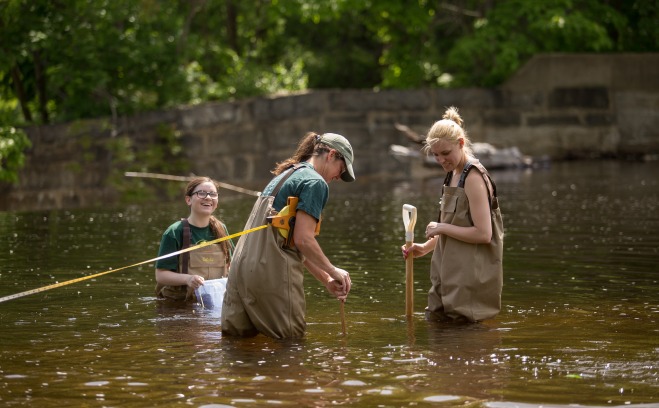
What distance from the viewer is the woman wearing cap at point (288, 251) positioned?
7910 millimetres

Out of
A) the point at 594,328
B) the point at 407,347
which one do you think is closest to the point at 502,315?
the point at 594,328

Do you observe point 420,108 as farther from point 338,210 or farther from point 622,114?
point 338,210

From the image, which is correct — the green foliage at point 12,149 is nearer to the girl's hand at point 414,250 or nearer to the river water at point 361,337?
the river water at point 361,337

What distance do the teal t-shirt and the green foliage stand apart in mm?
15157

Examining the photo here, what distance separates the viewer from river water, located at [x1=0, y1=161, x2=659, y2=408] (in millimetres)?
6988

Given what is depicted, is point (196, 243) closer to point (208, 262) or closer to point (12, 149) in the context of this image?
point (208, 262)

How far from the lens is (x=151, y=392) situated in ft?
23.1

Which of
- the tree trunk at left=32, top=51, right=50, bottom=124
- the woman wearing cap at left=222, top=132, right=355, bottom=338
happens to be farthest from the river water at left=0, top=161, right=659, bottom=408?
the tree trunk at left=32, top=51, right=50, bottom=124

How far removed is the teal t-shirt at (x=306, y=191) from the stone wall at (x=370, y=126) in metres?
16.7

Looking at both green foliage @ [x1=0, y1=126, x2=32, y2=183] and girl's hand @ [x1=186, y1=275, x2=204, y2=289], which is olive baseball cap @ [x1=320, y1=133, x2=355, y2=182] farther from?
green foliage @ [x1=0, y1=126, x2=32, y2=183]

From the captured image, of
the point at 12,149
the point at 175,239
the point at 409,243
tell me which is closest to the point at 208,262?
the point at 175,239

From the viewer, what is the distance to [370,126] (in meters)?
26.6

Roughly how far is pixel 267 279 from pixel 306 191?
0.61 m

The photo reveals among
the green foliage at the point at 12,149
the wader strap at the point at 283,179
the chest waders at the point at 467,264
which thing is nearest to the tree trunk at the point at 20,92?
the green foliage at the point at 12,149
